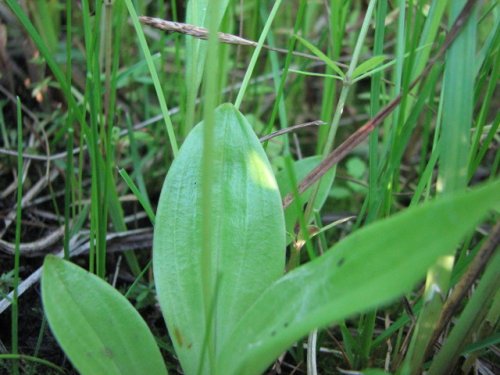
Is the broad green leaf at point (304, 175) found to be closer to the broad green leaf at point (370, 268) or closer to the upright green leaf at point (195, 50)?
the upright green leaf at point (195, 50)

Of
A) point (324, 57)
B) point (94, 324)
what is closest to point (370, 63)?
point (324, 57)

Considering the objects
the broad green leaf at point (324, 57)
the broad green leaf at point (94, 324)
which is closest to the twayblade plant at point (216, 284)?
the broad green leaf at point (94, 324)

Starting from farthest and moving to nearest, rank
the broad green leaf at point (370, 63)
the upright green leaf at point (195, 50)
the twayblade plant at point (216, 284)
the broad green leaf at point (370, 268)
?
the upright green leaf at point (195, 50)
the broad green leaf at point (370, 63)
the twayblade plant at point (216, 284)
the broad green leaf at point (370, 268)

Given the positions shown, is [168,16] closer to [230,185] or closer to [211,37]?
[230,185]

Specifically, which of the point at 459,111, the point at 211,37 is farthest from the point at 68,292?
the point at 459,111

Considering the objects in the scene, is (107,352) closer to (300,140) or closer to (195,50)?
(195,50)

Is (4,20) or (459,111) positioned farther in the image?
(4,20)

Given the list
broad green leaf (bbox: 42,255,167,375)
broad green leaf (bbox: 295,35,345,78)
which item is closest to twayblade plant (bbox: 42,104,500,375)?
broad green leaf (bbox: 42,255,167,375)
